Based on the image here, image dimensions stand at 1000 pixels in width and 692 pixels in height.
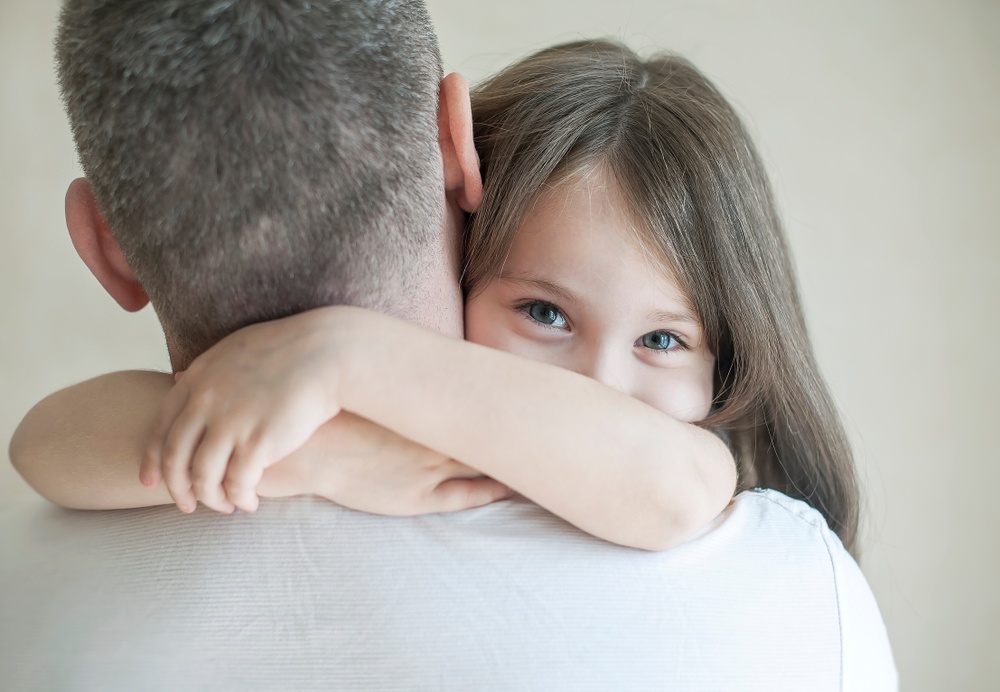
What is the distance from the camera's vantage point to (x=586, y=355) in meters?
1.17

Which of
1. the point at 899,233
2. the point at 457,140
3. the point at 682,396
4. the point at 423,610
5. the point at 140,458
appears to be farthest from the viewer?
the point at 899,233

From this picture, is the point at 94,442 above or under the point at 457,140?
under

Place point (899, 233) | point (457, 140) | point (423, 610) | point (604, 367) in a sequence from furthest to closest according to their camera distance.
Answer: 1. point (899, 233)
2. point (604, 367)
3. point (457, 140)
4. point (423, 610)

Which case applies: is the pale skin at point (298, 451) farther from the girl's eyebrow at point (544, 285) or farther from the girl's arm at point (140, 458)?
the girl's eyebrow at point (544, 285)

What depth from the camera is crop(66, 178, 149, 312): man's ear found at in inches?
36.4

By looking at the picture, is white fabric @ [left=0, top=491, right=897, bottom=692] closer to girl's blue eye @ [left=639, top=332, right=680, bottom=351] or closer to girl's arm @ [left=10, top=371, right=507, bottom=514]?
girl's arm @ [left=10, top=371, right=507, bottom=514]

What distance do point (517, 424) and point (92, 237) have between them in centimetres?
52

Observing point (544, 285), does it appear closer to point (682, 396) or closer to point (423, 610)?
point (682, 396)

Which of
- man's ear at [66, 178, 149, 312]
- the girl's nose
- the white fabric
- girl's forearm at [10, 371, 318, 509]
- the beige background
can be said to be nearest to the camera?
the white fabric

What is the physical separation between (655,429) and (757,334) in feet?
1.81

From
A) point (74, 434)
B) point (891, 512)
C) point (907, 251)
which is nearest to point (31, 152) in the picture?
point (74, 434)

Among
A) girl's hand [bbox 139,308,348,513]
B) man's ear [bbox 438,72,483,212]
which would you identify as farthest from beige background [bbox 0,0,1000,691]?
girl's hand [bbox 139,308,348,513]

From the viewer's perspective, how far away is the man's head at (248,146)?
2.35 feet

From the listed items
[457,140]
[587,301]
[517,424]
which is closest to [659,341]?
[587,301]
